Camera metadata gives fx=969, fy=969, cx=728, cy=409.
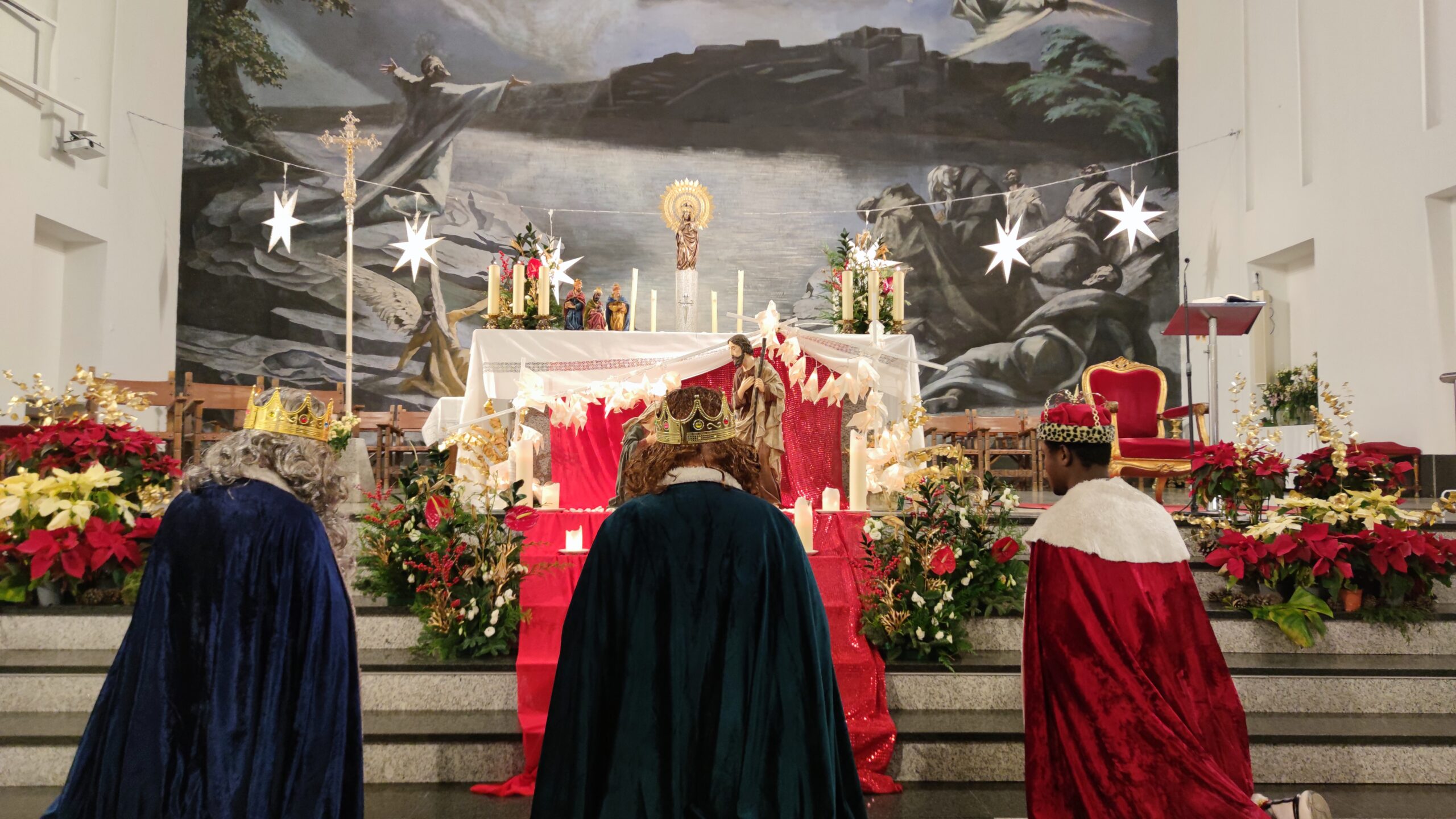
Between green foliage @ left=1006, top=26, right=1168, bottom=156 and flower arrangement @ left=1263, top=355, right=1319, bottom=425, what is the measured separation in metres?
4.11

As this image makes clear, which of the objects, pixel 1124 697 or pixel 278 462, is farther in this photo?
pixel 1124 697

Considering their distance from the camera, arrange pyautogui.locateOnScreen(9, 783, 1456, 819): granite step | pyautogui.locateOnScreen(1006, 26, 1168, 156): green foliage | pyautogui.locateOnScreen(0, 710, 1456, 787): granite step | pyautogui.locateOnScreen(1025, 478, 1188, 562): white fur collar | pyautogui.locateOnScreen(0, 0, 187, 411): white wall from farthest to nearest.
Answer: pyautogui.locateOnScreen(1006, 26, 1168, 156): green foliage, pyautogui.locateOnScreen(0, 0, 187, 411): white wall, pyautogui.locateOnScreen(0, 710, 1456, 787): granite step, pyautogui.locateOnScreen(9, 783, 1456, 819): granite step, pyautogui.locateOnScreen(1025, 478, 1188, 562): white fur collar

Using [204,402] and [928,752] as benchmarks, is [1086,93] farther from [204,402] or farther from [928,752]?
[928,752]

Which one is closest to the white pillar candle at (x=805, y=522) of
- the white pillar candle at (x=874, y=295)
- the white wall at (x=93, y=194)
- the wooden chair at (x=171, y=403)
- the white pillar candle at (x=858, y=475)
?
the white pillar candle at (x=858, y=475)

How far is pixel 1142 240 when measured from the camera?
42.8ft

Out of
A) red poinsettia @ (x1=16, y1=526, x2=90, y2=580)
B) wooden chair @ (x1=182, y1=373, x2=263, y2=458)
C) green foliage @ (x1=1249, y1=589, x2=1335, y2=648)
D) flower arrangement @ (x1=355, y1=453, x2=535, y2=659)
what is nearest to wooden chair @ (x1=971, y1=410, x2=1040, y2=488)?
green foliage @ (x1=1249, y1=589, x2=1335, y2=648)

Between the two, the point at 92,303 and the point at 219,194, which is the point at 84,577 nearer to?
the point at 92,303

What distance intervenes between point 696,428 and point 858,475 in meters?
4.29

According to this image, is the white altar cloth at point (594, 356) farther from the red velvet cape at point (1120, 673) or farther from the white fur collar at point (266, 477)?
the white fur collar at point (266, 477)

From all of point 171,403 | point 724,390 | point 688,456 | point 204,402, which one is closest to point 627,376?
point 724,390

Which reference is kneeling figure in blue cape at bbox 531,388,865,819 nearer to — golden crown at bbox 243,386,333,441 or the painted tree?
golden crown at bbox 243,386,333,441

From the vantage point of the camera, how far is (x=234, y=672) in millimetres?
2324

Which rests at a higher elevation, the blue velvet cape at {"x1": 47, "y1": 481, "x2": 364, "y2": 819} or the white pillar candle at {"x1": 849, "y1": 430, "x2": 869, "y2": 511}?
the white pillar candle at {"x1": 849, "y1": 430, "x2": 869, "y2": 511}

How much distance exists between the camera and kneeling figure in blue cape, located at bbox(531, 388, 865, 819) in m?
2.10
